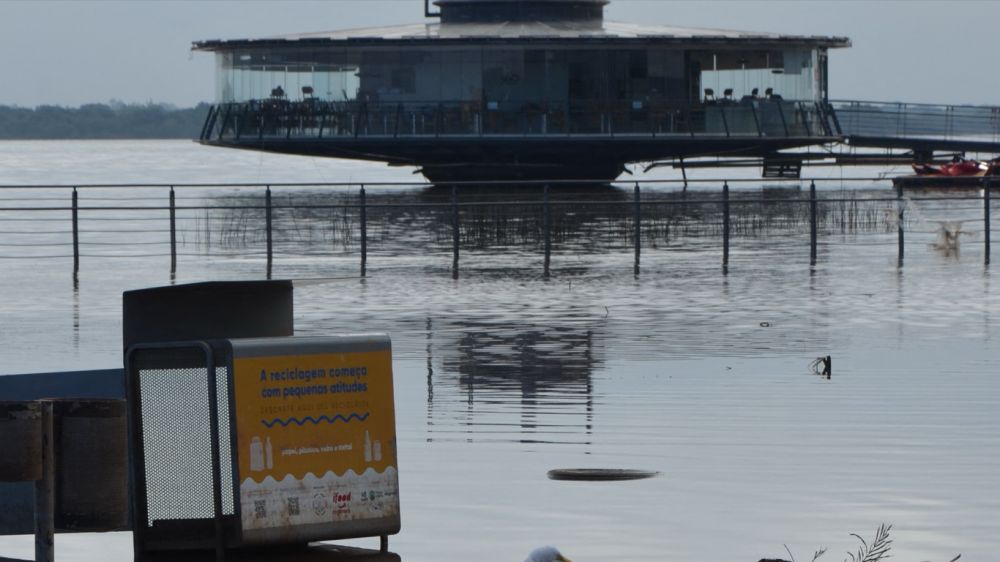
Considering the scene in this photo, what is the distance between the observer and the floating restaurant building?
6253 cm

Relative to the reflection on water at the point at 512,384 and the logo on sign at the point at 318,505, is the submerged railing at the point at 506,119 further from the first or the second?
Result: the logo on sign at the point at 318,505

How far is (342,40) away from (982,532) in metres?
56.7

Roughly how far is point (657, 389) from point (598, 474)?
3.51 m

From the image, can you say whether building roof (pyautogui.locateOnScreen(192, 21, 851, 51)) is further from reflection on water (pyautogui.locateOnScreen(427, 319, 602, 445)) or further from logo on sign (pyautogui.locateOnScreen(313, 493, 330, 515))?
logo on sign (pyautogui.locateOnScreen(313, 493, 330, 515))

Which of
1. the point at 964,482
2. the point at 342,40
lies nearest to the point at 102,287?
the point at 964,482

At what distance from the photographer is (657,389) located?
12805 mm

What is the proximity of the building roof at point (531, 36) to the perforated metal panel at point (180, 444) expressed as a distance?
55.7 metres

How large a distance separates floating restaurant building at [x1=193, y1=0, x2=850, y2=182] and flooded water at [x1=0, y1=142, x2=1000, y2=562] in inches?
1357

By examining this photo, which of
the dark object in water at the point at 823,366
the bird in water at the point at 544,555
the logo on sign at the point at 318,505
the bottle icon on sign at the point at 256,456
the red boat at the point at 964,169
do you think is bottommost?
the dark object in water at the point at 823,366

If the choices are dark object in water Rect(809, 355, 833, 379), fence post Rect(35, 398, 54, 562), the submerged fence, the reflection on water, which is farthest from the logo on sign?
the submerged fence

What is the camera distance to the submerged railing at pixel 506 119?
205 ft

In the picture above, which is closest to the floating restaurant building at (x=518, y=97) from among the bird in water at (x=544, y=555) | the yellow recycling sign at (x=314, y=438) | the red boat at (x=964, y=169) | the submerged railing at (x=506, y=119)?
the submerged railing at (x=506, y=119)

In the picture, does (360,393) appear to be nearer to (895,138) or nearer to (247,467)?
(247,467)

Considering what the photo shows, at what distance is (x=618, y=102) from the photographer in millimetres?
63000
